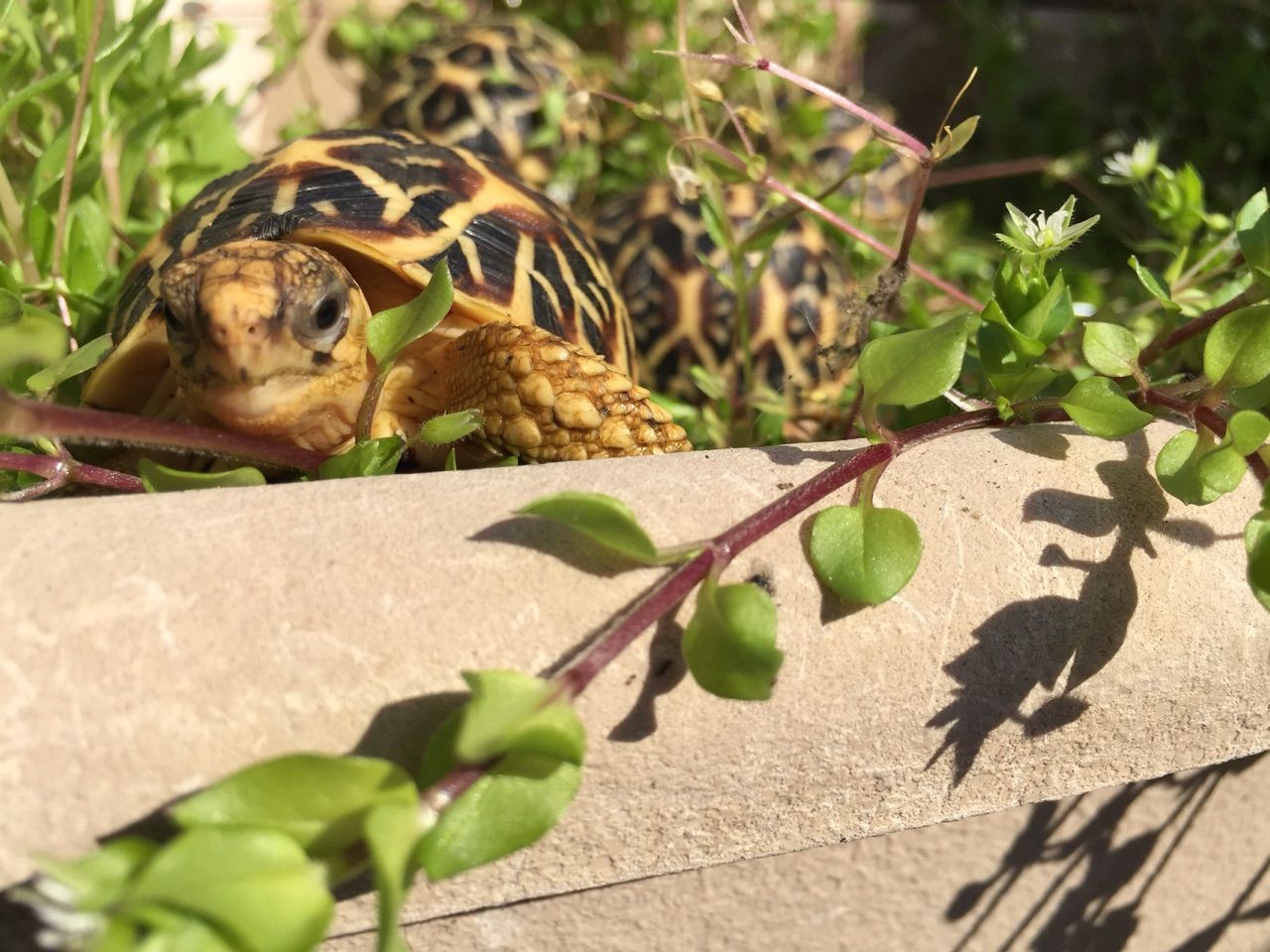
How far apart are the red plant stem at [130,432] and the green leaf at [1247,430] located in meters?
0.49

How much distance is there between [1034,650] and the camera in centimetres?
49

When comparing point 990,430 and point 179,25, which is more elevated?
point 179,25

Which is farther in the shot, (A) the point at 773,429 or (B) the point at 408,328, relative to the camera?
(A) the point at 773,429

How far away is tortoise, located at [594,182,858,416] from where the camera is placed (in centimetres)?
129

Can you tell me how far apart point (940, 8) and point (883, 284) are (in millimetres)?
1974

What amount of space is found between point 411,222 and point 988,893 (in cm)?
64

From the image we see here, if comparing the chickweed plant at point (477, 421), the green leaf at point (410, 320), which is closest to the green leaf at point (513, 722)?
the chickweed plant at point (477, 421)

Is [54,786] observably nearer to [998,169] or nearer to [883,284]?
[883,284]

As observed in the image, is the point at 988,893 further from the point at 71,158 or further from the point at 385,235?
the point at 71,158

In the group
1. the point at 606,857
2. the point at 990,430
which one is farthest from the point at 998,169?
the point at 606,857

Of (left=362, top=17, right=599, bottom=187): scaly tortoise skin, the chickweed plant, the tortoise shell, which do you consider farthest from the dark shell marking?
(left=362, top=17, right=599, bottom=187): scaly tortoise skin

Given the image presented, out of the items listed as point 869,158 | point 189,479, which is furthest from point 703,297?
point 189,479

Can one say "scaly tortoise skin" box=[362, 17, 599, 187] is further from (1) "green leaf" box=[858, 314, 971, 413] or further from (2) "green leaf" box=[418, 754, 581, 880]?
(2) "green leaf" box=[418, 754, 581, 880]

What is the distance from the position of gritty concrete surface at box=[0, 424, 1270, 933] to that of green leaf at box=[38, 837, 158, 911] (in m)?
0.03
